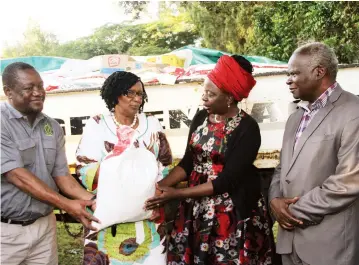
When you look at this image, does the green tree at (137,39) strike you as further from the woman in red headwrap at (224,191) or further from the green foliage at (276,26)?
the woman in red headwrap at (224,191)

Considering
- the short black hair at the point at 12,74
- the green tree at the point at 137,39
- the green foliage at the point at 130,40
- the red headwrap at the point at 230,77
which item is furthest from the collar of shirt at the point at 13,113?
the green tree at the point at 137,39

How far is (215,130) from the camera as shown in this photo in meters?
2.87

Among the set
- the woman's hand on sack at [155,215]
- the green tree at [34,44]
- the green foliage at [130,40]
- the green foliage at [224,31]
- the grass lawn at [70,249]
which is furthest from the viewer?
the green foliage at [224,31]

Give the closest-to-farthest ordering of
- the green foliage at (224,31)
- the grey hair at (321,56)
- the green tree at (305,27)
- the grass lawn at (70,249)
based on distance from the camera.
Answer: the grey hair at (321,56), the grass lawn at (70,249), the green foliage at (224,31), the green tree at (305,27)

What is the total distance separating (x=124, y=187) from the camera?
2412 millimetres

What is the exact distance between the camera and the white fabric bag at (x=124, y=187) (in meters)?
2.42

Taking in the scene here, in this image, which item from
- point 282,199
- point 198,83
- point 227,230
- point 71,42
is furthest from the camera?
point 71,42

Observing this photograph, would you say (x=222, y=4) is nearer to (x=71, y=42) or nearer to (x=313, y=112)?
(x=71, y=42)

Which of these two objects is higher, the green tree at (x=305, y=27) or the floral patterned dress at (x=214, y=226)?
the green tree at (x=305, y=27)

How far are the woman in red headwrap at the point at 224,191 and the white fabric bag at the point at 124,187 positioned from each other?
273 mm

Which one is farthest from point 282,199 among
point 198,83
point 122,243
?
point 198,83

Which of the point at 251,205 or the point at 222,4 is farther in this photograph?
the point at 222,4

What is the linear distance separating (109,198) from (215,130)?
0.85 metres

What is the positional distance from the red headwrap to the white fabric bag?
2.31 feet
